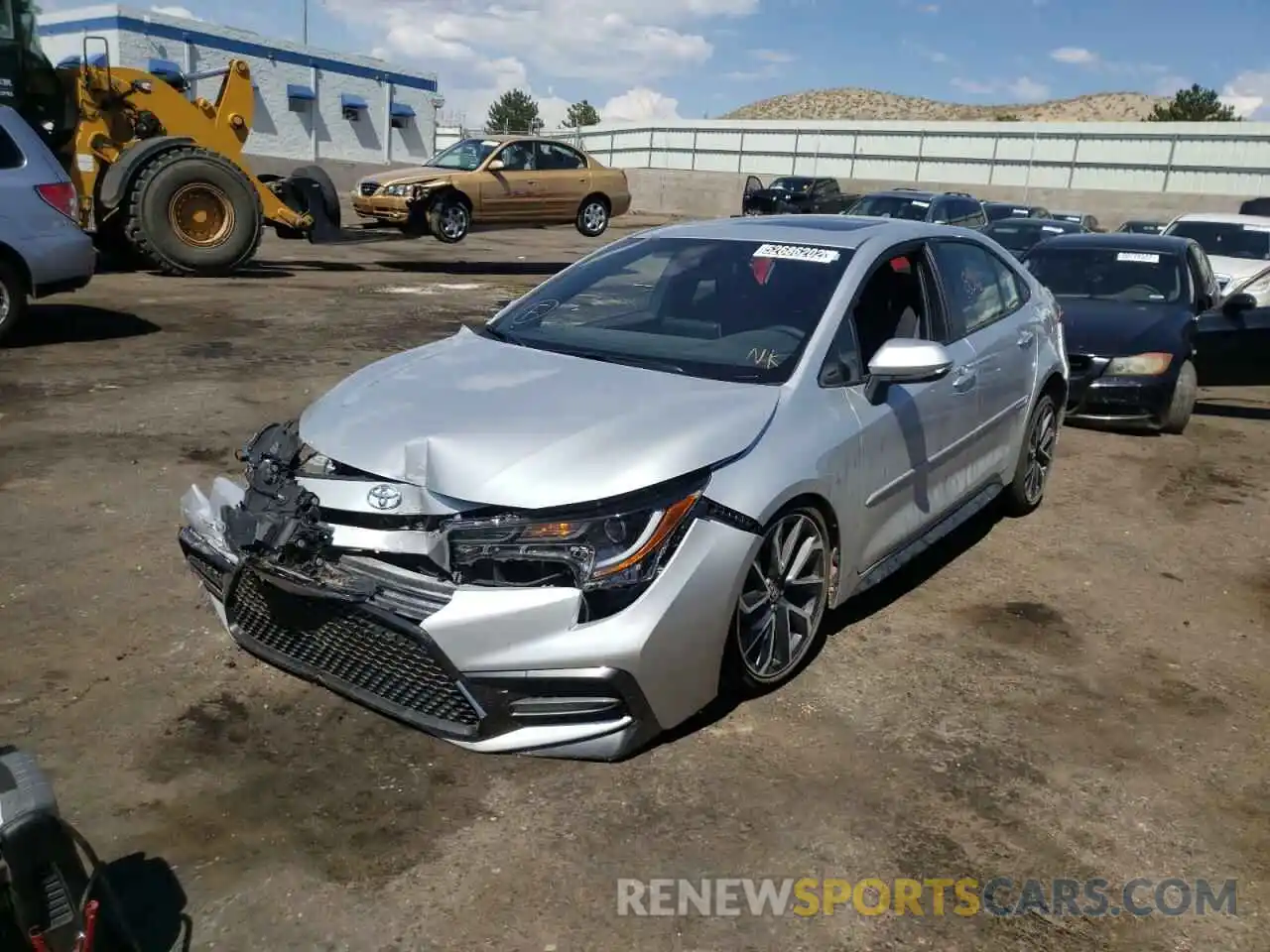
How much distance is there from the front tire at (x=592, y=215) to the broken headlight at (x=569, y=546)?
741 inches

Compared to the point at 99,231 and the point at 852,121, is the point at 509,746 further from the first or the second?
the point at 852,121

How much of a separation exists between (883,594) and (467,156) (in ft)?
55.3

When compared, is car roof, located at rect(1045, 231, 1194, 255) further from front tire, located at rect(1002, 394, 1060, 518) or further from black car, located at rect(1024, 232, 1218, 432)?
front tire, located at rect(1002, 394, 1060, 518)

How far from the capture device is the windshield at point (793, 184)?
31391mm

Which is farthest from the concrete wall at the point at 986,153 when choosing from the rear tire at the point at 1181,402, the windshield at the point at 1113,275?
the rear tire at the point at 1181,402

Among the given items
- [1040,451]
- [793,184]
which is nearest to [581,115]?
[793,184]

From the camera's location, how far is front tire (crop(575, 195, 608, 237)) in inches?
842

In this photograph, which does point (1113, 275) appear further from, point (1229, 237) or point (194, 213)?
point (194, 213)

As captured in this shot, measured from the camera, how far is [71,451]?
6.36 meters

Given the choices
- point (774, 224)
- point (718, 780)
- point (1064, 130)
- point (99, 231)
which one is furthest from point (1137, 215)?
point (718, 780)

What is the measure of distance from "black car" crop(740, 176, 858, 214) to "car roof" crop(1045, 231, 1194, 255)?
19.7 metres

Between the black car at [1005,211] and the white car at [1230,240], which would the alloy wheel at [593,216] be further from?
the white car at [1230,240]

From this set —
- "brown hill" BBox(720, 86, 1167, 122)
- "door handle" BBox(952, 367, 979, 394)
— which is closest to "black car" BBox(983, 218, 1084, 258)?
"door handle" BBox(952, 367, 979, 394)

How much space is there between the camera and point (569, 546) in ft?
10.4
